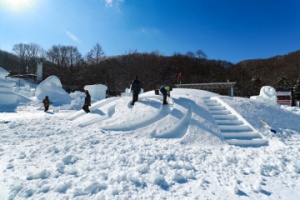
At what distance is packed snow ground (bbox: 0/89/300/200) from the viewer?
11.1ft

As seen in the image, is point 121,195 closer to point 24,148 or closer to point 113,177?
point 113,177

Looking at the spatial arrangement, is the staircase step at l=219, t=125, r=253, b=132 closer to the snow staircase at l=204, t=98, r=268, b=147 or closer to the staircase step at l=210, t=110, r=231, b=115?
the snow staircase at l=204, t=98, r=268, b=147

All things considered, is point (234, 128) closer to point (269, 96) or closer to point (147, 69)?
point (269, 96)

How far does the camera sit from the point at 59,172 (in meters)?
3.94

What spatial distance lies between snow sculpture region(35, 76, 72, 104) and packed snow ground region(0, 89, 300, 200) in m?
13.7

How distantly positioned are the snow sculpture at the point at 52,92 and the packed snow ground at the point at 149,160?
1366cm

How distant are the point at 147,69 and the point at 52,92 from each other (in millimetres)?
28970

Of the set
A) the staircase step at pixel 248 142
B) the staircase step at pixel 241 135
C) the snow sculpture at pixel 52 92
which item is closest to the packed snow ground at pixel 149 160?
the staircase step at pixel 248 142

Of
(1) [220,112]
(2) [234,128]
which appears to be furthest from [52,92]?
(2) [234,128]

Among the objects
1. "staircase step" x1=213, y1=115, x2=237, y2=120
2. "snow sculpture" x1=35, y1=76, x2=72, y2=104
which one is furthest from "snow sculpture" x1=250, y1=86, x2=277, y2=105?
"snow sculpture" x1=35, y1=76, x2=72, y2=104

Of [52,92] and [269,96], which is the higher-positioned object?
[52,92]

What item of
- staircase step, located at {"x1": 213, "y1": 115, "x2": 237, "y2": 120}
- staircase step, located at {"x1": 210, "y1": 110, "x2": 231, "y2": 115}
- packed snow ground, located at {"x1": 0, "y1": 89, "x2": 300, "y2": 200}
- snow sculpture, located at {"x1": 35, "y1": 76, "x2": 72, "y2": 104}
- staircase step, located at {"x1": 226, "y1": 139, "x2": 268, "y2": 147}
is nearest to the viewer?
packed snow ground, located at {"x1": 0, "y1": 89, "x2": 300, "y2": 200}

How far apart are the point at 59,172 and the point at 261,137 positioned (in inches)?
271

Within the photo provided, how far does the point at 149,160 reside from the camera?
4.67 m
